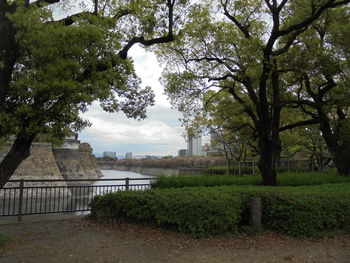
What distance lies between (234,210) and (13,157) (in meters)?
4.94

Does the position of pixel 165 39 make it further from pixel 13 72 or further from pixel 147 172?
pixel 147 172

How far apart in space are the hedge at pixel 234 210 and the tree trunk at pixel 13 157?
2.58 m

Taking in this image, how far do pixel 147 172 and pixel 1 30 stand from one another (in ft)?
180

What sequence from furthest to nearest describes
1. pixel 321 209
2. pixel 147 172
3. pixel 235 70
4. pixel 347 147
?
pixel 147 172
pixel 347 147
pixel 235 70
pixel 321 209

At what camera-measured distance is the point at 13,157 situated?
558cm

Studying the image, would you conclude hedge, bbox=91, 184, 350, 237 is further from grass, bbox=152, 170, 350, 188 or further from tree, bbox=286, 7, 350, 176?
tree, bbox=286, 7, 350, 176

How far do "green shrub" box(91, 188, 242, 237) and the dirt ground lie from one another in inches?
8.5

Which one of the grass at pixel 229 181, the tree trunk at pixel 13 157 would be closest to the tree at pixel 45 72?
the tree trunk at pixel 13 157

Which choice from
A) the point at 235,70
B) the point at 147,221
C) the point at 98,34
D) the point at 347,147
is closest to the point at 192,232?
the point at 147,221

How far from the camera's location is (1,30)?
5633 mm

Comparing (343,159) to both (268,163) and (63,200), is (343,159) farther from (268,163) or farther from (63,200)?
(63,200)

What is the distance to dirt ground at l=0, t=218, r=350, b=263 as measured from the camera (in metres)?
4.53

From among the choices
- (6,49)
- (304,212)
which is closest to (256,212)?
(304,212)

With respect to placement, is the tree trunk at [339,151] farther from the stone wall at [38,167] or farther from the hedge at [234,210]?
the stone wall at [38,167]
